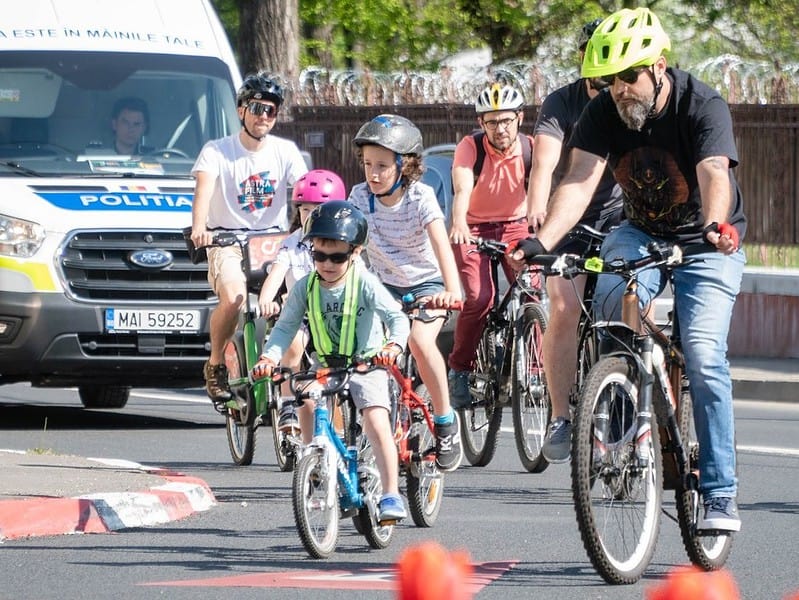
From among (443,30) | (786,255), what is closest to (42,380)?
(786,255)

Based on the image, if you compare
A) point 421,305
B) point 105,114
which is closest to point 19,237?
point 105,114

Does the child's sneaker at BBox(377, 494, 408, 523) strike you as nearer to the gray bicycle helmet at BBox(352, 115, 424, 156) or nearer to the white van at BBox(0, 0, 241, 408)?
the gray bicycle helmet at BBox(352, 115, 424, 156)

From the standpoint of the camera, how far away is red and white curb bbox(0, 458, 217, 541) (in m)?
7.32

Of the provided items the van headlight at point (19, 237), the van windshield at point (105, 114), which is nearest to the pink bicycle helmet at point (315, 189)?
the van headlight at point (19, 237)

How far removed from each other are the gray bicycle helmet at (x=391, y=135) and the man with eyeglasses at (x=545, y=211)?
2.28ft

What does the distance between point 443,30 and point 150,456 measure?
25.3 m

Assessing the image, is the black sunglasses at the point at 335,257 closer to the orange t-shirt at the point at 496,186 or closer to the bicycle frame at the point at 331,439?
the bicycle frame at the point at 331,439

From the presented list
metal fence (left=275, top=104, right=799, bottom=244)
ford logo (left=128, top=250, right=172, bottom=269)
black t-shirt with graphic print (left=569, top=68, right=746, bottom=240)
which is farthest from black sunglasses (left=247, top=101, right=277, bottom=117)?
metal fence (left=275, top=104, right=799, bottom=244)

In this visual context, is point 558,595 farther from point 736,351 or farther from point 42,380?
point 736,351

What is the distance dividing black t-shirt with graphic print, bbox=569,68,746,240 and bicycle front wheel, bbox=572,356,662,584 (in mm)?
585

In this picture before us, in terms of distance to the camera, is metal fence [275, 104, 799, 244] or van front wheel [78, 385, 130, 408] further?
metal fence [275, 104, 799, 244]

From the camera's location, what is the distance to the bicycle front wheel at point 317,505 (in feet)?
21.4

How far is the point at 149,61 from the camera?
12.3 metres

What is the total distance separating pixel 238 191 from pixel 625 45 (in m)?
4.48
